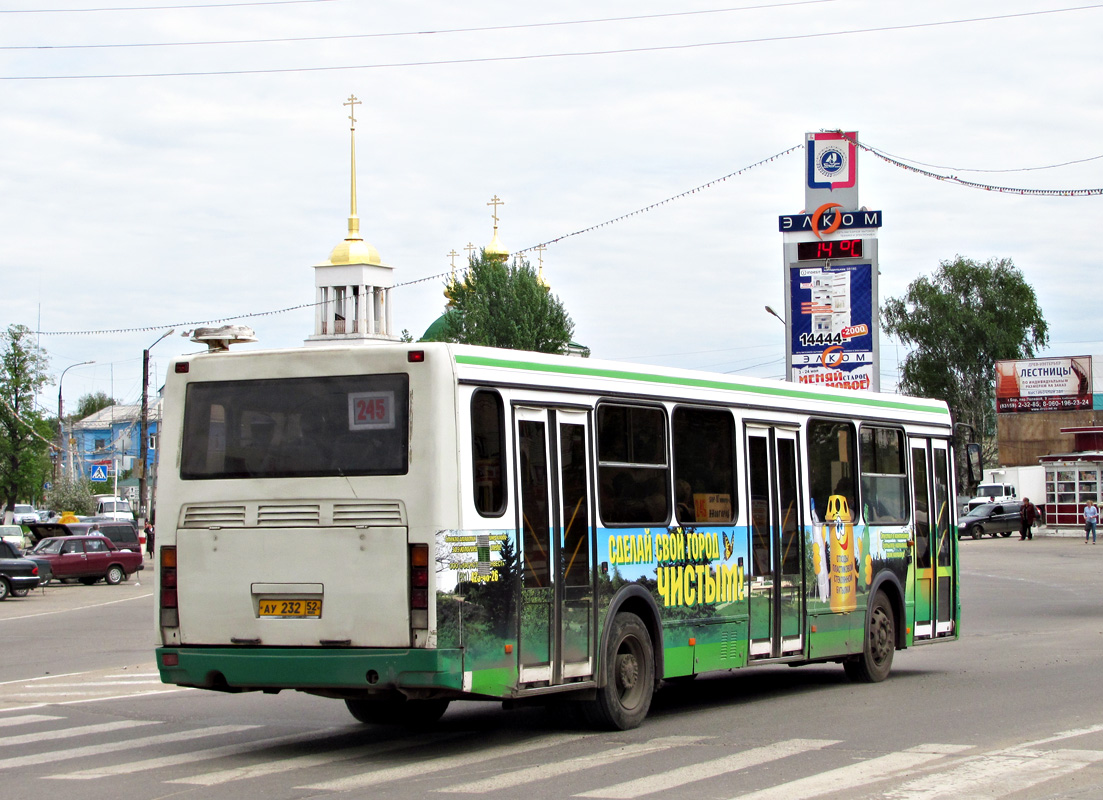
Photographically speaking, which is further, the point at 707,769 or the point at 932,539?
the point at 932,539

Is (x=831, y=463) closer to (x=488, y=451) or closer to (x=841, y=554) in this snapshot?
(x=841, y=554)

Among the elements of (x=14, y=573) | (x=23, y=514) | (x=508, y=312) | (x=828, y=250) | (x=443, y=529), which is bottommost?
(x=14, y=573)

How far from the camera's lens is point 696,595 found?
11.7m

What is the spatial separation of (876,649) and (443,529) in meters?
7.08

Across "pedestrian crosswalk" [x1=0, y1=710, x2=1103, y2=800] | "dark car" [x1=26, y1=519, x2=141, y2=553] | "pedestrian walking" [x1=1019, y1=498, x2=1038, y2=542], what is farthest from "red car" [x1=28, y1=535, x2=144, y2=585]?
"pedestrian walking" [x1=1019, y1=498, x2=1038, y2=542]

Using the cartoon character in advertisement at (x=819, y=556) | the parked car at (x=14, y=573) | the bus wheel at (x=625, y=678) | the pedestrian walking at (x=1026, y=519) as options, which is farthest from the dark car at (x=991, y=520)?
the bus wheel at (x=625, y=678)

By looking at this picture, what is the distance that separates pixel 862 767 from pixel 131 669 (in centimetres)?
1113

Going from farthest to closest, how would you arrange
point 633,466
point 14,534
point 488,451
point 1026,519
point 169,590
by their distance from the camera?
point 1026,519, point 14,534, point 633,466, point 169,590, point 488,451

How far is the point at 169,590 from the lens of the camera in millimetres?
9914

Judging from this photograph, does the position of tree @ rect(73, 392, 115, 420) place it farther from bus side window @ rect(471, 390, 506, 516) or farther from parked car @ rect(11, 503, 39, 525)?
bus side window @ rect(471, 390, 506, 516)

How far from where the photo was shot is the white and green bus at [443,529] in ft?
30.3

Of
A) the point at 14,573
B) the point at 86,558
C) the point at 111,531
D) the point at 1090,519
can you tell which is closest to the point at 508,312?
the point at 1090,519

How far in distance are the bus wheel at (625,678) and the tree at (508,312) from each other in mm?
61601

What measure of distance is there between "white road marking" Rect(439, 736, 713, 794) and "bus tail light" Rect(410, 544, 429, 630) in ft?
3.48
